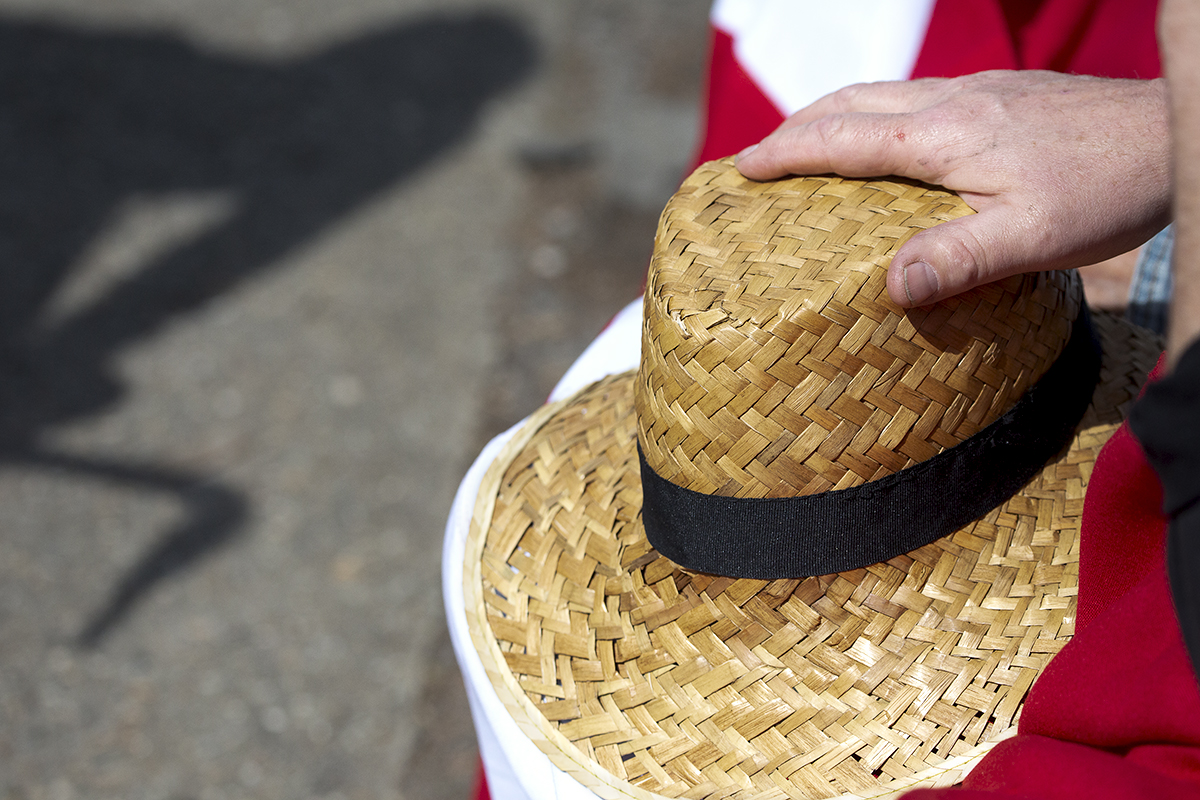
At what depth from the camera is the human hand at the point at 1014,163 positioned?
0.73m

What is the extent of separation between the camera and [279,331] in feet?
9.34

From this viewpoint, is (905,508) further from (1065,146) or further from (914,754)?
(1065,146)

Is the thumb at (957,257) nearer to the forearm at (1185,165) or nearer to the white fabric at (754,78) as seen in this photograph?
the forearm at (1185,165)

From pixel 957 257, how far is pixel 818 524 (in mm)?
246

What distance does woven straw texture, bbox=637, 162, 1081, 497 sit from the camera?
29.8 inches

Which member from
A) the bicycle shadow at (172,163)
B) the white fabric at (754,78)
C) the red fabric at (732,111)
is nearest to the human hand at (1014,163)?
the white fabric at (754,78)

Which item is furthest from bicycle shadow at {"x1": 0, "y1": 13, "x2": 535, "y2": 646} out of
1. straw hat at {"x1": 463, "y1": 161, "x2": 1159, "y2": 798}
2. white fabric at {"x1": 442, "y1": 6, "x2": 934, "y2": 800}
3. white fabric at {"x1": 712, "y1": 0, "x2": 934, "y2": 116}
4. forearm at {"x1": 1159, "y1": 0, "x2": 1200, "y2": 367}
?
forearm at {"x1": 1159, "y1": 0, "x2": 1200, "y2": 367}

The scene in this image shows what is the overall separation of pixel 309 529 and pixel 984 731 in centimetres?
188

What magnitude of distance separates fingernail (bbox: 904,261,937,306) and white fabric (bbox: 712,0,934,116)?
0.85 metres

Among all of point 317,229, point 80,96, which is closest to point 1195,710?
point 317,229

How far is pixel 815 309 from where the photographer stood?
741 millimetres

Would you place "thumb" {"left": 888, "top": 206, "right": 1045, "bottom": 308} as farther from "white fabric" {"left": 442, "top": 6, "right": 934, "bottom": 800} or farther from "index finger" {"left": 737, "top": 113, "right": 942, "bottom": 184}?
"white fabric" {"left": 442, "top": 6, "right": 934, "bottom": 800}

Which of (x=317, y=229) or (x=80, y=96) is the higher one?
(x=80, y=96)

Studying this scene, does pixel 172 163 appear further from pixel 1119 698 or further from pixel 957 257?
pixel 1119 698
